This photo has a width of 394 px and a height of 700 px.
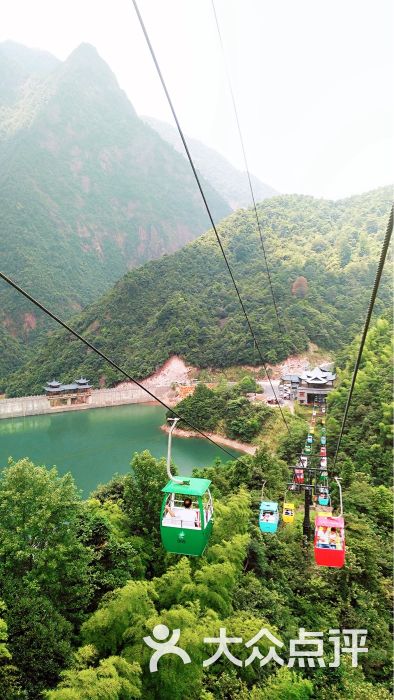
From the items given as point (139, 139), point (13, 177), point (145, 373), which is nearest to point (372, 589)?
point (145, 373)

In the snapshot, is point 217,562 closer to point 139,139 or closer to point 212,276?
point 212,276

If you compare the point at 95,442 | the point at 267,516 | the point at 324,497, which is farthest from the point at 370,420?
the point at 95,442

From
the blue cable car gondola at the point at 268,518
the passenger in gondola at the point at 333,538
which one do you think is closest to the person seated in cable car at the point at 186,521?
the passenger in gondola at the point at 333,538

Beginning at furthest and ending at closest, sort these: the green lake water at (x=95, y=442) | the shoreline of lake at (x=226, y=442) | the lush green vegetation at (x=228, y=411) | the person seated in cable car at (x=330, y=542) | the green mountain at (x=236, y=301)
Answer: the green mountain at (x=236, y=301) < the lush green vegetation at (x=228, y=411) < the shoreline of lake at (x=226, y=442) < the green lake water at (x=95, y=442) < the person seated in cable car at (x=330, y=542)

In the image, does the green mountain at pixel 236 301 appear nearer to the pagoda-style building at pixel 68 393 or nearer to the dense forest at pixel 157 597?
the pagoda-style building at pixel 68 393

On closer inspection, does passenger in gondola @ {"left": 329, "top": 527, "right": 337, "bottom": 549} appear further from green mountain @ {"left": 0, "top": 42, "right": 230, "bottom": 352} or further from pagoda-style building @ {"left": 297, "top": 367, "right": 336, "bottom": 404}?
green mountain @ {"left": 0, "top": 42, "right": 230, "bottom": 352}

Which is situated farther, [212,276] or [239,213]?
[239,213]

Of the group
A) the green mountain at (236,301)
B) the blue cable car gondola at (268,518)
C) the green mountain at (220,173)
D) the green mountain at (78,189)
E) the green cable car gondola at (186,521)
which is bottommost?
the blue cable car gondola at (268,518)
